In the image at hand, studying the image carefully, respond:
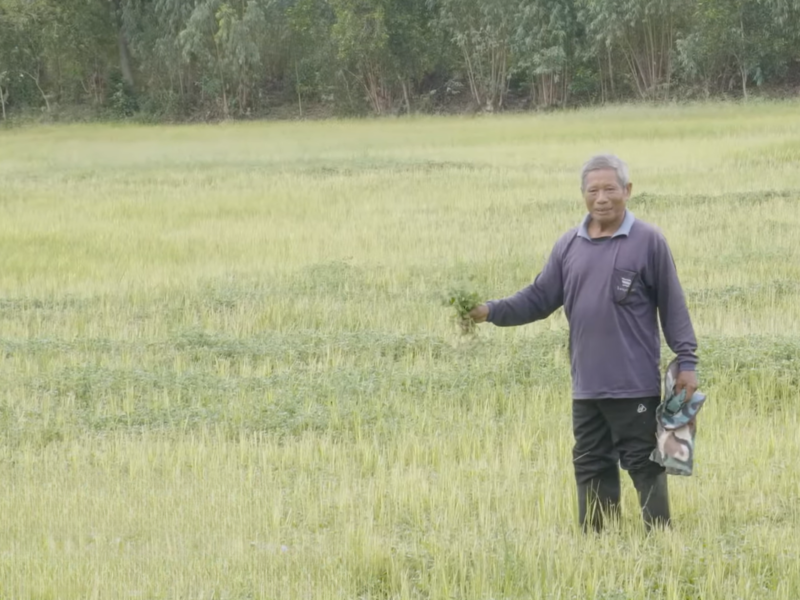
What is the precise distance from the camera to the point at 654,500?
192 inches

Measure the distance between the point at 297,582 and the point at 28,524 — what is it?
63.3 inches

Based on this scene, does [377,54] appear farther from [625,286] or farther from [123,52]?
[625,286]

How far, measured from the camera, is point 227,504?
18.3 feet

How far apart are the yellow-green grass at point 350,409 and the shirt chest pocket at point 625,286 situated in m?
0.97

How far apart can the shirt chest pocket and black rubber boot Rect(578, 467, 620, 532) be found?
2.47 feet

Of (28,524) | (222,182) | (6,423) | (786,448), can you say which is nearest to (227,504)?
(28,524)

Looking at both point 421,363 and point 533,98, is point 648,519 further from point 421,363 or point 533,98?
point 533,98

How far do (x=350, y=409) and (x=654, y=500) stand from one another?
288 cm

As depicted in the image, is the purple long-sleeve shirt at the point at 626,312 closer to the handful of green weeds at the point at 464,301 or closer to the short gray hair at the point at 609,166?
the short gray hair at the point at 609,166

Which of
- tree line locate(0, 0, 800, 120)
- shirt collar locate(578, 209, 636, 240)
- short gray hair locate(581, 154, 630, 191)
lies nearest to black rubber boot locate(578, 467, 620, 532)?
shirt collar locate(578, 209, 636, 240)

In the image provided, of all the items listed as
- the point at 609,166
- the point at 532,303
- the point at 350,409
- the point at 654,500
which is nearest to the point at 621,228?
the point at 609,166

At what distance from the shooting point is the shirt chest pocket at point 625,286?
4.70 metres

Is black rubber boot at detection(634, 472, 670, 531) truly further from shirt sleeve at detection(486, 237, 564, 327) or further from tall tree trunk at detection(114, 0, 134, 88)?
tall tree trunk at detection(114, 0, 134, 88)

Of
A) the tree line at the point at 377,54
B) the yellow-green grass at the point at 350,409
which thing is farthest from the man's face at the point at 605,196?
the tree line at the point at 377,54
